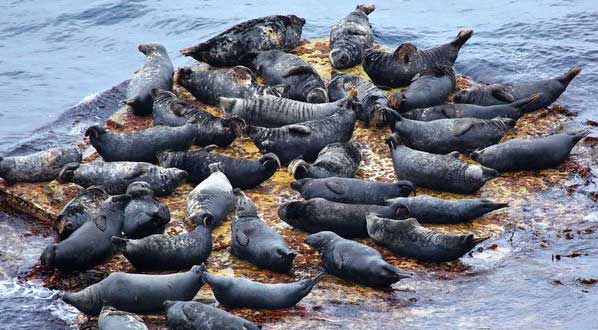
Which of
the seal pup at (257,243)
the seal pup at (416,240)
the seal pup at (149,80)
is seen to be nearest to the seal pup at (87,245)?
the seal pup at (257,243)

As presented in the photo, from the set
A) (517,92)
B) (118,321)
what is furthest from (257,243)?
(517,92)

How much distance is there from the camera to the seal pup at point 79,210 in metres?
9.27

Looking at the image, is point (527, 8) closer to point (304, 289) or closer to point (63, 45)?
point (63, 45)

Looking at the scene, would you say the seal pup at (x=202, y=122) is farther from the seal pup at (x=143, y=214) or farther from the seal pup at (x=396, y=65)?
the seal pup at (x=396, y=65)

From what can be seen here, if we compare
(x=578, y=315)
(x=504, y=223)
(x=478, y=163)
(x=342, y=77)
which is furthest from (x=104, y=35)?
(x=578, y=315)

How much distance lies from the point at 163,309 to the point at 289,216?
189 cm

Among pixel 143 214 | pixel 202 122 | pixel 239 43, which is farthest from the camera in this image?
pixel 239 43

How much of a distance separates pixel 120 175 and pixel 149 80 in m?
2.98

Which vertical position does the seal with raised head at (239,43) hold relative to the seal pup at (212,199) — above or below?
above

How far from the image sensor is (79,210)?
947 cm

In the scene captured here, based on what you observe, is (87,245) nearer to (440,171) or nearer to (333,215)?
(333,215)

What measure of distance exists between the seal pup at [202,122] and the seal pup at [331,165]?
1.22 m

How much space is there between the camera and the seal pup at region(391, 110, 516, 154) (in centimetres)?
1098

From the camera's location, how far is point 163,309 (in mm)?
8023
